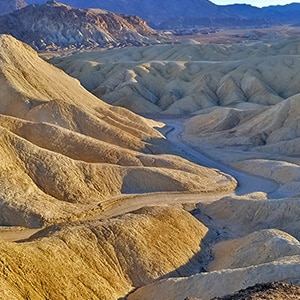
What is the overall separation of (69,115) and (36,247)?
3204 centimetres

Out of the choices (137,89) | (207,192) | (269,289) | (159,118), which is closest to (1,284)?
(269,289)

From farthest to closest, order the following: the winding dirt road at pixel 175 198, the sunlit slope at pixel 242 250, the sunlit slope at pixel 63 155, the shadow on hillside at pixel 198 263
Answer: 1. the sunlit slope at pixel 63 155
2. the winding dirt road at pixel 175 198
3. the shadow on hillside at pixel 198 263
4. the sunlit slope at pixel 242 250

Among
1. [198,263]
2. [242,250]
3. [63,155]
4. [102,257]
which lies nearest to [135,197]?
[63,155]

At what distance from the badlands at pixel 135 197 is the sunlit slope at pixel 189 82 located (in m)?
6.88

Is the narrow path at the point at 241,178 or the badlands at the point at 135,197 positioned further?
the narrow path at the point at 241,178

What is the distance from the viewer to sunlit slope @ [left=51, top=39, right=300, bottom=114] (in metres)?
99.6

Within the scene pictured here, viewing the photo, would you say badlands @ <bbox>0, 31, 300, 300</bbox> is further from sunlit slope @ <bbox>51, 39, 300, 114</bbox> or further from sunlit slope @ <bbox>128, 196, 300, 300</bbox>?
sunlit slope @ <bbox>51, 39, 300, 114</bbox>

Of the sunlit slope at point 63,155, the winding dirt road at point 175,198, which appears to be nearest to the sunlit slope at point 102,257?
the winding dirt road at point 175,198

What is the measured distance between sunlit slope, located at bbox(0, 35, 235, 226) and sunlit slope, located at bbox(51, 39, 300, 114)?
3037 centimetres

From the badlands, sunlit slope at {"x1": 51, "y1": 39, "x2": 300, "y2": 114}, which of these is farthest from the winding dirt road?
sunlit slope at {"x1": 51, "y1": 39, "x2": 300, "y2": 114}

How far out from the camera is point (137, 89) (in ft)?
345

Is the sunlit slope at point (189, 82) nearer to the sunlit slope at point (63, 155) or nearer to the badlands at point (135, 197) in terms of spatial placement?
the badlands at point (135, 197)

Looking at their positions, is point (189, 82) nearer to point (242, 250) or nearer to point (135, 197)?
point (135, 197)

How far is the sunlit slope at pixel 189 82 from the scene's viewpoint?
9956cm
